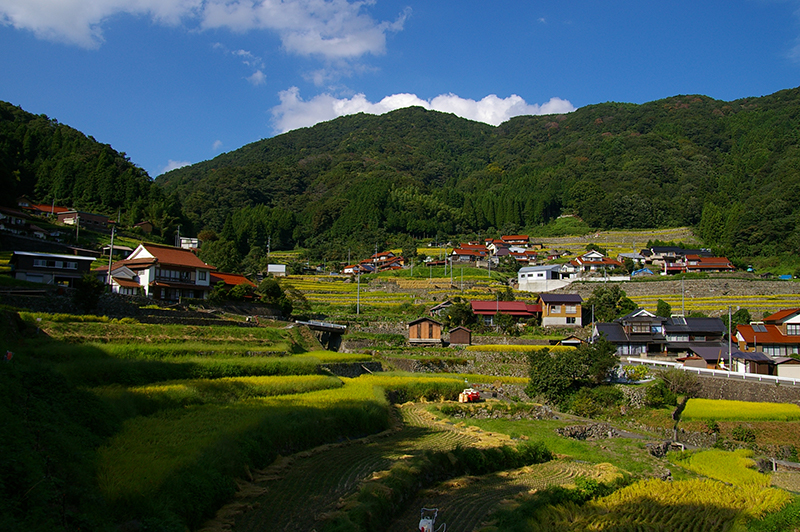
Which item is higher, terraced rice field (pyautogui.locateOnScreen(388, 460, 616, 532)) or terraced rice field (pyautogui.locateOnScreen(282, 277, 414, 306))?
terraced rice field (pyautogui.locateOnScreen(282, 277, 414, 306))

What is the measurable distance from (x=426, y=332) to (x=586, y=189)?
247 ft

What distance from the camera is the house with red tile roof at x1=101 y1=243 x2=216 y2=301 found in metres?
33.3

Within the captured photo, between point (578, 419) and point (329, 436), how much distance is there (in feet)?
50.1

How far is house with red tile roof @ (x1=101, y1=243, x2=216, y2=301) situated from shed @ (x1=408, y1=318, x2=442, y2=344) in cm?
1570

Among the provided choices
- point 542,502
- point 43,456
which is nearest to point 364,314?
point 542,502

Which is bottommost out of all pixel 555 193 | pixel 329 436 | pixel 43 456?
pixel 329 436

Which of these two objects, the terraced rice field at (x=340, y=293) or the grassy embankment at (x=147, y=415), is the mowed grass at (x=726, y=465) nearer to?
the grassy embankment at (x=147, y=415)

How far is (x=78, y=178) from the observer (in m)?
71.0

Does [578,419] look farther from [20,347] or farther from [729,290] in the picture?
[729,290]

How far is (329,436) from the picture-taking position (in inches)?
632

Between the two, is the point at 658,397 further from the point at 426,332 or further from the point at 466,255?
the point at 466,255

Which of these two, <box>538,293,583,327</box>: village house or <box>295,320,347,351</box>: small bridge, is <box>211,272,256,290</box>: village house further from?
<box>538,293,583,327</box>: village house

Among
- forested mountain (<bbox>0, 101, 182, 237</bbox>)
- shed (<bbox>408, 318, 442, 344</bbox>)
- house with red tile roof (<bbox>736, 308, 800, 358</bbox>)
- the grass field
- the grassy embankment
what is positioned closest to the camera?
the grassy embankment

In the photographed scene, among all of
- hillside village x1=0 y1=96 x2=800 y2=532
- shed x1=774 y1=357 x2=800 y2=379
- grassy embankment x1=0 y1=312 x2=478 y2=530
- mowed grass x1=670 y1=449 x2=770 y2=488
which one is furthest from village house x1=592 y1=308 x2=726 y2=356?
grassy embankment x1=0 y1=312 x2=478 y2=530
